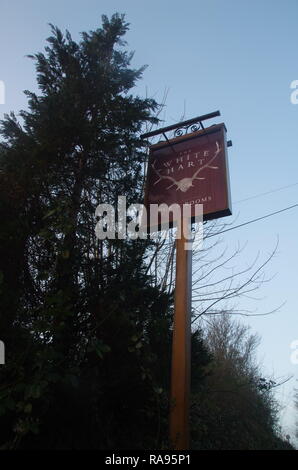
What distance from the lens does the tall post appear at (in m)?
2.66

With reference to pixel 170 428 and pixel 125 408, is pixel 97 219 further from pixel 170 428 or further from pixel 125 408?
pixel 170 428

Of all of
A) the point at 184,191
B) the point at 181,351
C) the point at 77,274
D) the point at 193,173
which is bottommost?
the point at 181,351

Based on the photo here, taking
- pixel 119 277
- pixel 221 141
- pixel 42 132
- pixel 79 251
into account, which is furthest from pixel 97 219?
pixel 221 141

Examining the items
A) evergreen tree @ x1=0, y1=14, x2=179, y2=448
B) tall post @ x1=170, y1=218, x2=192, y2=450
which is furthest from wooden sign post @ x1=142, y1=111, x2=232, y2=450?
evergreen tree @ x1=0, y1=14, x2=179, y2=448

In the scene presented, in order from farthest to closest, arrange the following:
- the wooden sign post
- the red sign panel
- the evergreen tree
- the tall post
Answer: the red sign panel → the wooden sign post → the tall post → the evergreen tree

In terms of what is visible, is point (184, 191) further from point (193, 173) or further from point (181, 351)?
point (181, 351)

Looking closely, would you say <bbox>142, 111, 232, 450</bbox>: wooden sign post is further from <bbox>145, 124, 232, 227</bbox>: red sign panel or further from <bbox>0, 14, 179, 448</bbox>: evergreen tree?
<bbox>0, 14, 179, 448</bbox>: evergreen tree

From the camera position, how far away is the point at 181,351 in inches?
116

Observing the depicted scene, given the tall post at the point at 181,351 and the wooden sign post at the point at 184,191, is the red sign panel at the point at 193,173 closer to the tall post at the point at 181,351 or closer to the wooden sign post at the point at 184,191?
the wooden sign post at the point at 184,191

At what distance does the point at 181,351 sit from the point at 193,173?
2.03 m

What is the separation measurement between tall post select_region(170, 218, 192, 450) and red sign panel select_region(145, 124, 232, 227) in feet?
1.16

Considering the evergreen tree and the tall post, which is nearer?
the evergreen tree

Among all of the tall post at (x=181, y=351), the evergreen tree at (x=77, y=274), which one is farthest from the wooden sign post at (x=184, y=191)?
the evergreen tree at (x=77, y=274)

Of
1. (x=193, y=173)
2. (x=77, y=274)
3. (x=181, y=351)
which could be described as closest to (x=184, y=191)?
(x=193, y=173)
